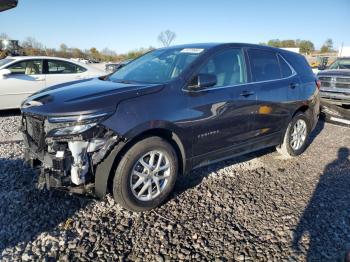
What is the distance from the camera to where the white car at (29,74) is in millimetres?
7270

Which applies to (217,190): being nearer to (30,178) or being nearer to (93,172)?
(93,172)

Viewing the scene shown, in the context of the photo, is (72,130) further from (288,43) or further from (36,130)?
(288,43)

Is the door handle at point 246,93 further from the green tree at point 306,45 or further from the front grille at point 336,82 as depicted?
the green tree at point 306,45

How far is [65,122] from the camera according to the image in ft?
9.27

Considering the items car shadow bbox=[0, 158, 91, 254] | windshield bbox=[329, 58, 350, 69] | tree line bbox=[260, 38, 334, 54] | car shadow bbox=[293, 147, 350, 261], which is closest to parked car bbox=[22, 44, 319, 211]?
car shadow bbox=[0, 158, 91, 254]

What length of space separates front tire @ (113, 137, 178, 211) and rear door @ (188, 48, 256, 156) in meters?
0.42

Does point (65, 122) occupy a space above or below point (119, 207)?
above

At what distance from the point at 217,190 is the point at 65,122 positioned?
6.70ft

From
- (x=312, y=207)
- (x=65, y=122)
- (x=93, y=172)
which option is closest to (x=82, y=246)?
(x=93, y=172)

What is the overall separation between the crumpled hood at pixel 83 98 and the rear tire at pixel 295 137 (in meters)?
2.70

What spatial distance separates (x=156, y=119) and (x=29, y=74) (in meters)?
5.82

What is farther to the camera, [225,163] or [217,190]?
[225,163]

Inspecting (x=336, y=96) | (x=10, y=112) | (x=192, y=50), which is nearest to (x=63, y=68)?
(x=10, y=112)

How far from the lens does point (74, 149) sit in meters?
2.79
